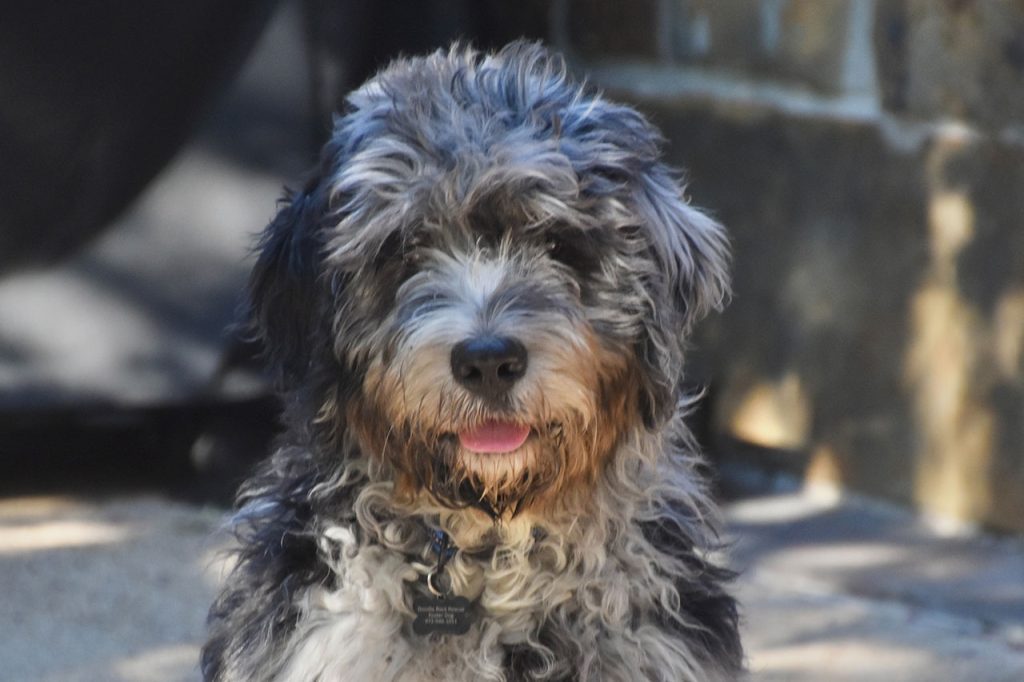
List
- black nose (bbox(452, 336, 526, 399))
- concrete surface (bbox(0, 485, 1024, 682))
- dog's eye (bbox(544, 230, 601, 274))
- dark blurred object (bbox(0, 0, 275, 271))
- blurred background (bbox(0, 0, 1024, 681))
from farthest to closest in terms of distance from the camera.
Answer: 1. dark blurred object (bbox(0, 0, 275, 271))
2. blurred background (bbox(0, 0, 1024, 681))
3. concrete surface (bbox(0, 485, 1024, 682))
4. dog's eye (bbox(544, 230, 601, 274))
5. black nose (bbox(452, 336, 526, 399))

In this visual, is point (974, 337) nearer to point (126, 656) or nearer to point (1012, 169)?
point (1012, 169)

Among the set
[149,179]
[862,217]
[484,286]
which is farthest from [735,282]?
[484,286]

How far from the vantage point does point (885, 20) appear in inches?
232

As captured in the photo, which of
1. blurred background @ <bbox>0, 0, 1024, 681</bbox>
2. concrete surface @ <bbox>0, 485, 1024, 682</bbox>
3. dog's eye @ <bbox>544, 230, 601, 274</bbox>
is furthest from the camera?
blurred background @ <bbox>0, 0, 1024, 681</bbox>

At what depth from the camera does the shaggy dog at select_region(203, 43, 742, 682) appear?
11.3 feet

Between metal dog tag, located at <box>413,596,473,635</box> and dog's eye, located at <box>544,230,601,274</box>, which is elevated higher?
dog's eye, located at <box>544,230,601,274</box>

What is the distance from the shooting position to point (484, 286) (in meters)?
3.48

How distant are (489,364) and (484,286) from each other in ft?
0.63

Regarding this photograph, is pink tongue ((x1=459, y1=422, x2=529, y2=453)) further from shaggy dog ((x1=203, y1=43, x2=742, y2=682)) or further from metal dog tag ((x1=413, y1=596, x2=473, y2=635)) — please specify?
metal dog tag ((x1=413, y1=596, x2=473, y2=635))

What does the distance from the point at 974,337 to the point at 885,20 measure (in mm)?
996

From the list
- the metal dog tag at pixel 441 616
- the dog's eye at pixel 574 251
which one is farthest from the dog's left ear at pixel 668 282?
the metal dog tag at pixel 441 616

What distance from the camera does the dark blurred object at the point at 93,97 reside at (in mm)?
5691

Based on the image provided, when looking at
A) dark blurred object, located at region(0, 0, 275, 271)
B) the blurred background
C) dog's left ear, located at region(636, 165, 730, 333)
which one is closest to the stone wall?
the blurred background

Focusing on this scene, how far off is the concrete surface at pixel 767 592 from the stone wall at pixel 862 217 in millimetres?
223
